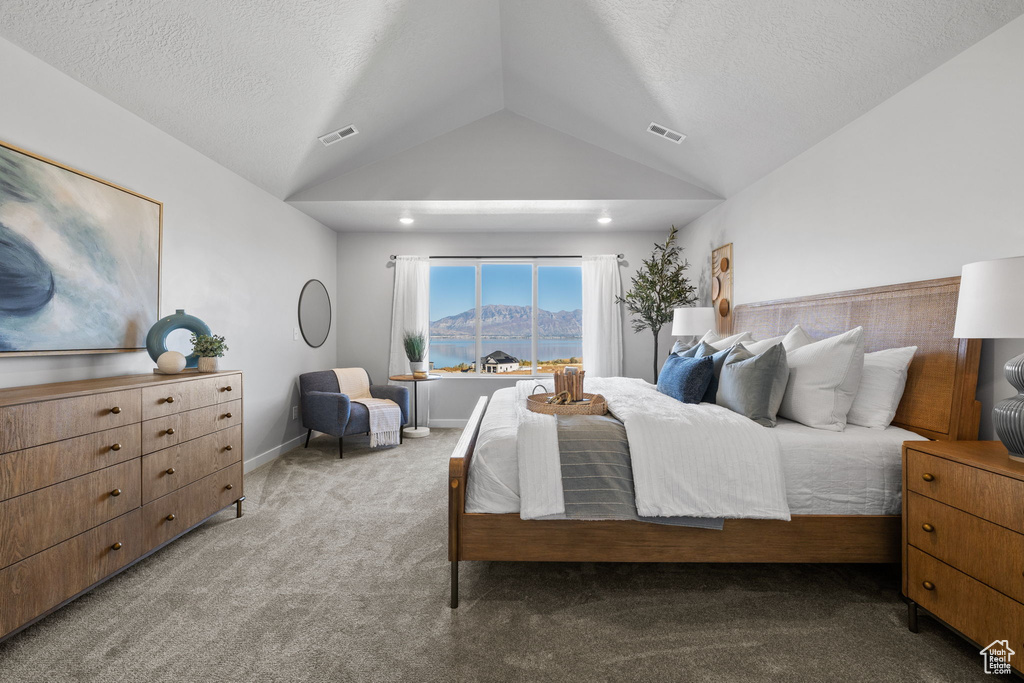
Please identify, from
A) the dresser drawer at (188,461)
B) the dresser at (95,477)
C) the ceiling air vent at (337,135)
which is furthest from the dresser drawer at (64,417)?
the ceiling air vent at (337,135)

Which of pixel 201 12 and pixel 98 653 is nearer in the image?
pixel 98 653

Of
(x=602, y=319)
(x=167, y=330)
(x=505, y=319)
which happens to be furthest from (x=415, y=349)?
(x=167, y=330)

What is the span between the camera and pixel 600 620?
1.89 metres

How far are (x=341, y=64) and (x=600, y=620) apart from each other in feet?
11.1

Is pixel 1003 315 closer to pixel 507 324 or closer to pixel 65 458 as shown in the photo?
pixel 65 458

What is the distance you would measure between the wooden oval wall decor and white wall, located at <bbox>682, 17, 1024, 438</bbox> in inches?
30.0

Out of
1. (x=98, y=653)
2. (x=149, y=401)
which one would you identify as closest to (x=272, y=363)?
(x=149, y=401)

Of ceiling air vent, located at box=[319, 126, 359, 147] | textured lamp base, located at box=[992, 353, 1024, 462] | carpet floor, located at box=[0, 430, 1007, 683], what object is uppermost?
ceiling air vent, located at box=[319, 126, 359, 147]

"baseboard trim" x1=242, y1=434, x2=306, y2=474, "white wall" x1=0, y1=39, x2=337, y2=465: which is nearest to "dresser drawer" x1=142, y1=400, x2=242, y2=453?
"white wall" x1=0, y1=39, x2=337, y2=465

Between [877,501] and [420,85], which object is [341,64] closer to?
[420,85]

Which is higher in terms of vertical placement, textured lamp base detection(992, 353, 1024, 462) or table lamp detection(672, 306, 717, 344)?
table lamp detection(672, 306, 717, 344)

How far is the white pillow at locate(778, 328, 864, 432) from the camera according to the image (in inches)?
89.3

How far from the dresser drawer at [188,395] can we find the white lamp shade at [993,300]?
3333 millimetres

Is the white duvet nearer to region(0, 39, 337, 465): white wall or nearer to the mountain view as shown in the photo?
region(0, 39, 337, 465): white wall
